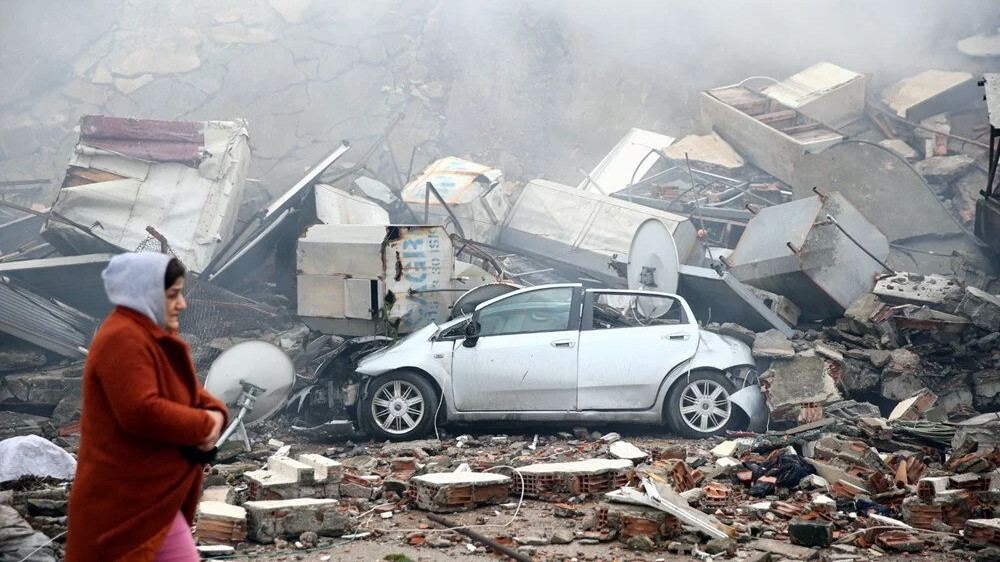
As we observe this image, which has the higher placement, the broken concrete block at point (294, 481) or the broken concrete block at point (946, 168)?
the broken concrete block at point (946, 168)

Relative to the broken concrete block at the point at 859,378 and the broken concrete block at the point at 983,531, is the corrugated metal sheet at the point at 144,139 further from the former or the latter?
the broken concrete block at the point at 983,531

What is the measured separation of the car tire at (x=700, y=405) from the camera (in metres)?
8.77

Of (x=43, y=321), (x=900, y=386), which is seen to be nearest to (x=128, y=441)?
(x=900, y=386)

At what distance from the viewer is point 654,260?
37.4 ft

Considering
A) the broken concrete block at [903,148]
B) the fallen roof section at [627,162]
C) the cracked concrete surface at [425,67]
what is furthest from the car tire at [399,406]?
the broken concrete block at [903,148]

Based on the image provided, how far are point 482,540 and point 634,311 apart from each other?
5224mm

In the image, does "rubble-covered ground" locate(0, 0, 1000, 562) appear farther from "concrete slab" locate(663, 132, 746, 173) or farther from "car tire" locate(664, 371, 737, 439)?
"concrete slab" locate(663, 132, 746, 173)

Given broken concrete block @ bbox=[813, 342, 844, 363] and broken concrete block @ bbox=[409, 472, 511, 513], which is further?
broken concrete block @ bbox=[813, 342, 844, 363]

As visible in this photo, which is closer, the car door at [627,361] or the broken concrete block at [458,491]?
the broken concrete block at [458,491]

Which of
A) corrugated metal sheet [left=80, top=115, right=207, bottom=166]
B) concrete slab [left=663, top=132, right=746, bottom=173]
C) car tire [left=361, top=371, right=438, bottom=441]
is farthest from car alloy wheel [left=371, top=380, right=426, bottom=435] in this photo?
→ concrete slab [left=663, top=132, right=746, bottom=173]

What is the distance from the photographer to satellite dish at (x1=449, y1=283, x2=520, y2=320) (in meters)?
9.95

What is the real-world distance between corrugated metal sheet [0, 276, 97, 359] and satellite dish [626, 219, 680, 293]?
22.3ft

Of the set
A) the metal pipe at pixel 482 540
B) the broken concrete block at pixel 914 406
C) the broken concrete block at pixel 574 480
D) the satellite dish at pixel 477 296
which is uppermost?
the satellite dish at pixel 477 296

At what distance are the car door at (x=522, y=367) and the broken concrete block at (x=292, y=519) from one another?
3.09 m
